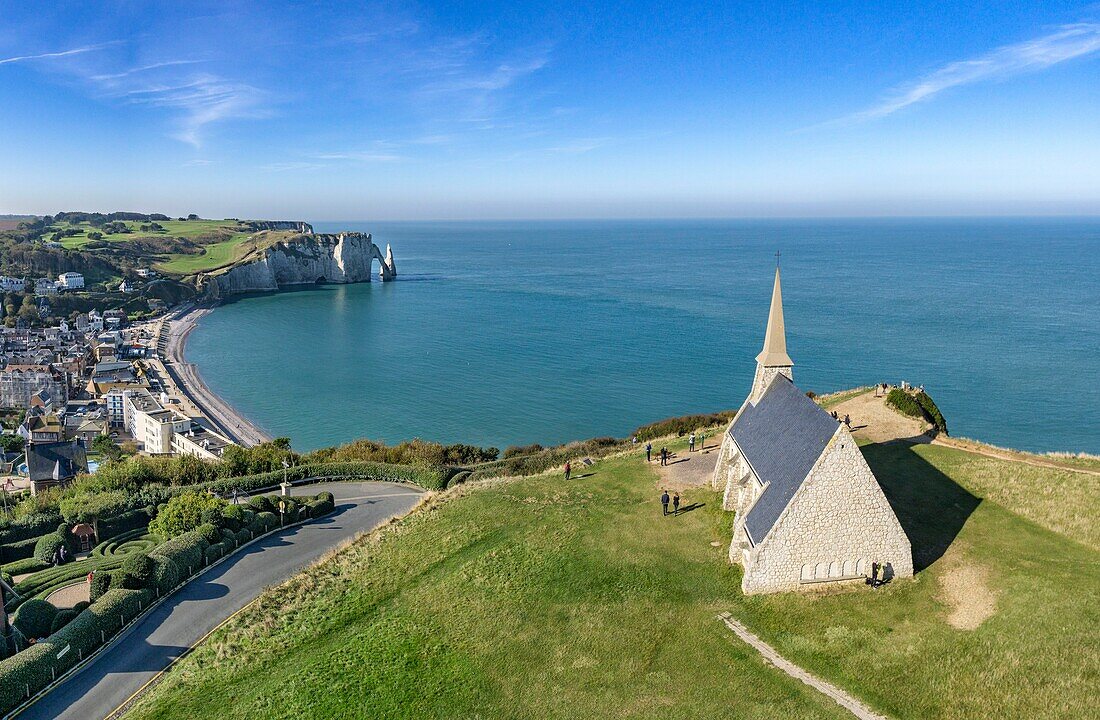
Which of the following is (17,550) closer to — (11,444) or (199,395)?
(11,444)

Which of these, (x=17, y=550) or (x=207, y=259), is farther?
(x=207, y=259)

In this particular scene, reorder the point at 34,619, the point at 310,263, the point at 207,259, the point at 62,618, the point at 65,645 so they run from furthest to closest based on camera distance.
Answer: the point at 310,263, the point at 207,259, the point at 62,618, the point at 34,619, the point at 65,645

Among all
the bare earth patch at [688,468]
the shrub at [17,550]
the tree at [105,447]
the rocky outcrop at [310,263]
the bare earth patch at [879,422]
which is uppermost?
the rocky outcrop at [310,263]

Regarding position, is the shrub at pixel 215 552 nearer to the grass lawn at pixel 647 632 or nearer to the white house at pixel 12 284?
the grass lawn at pixel 647 632

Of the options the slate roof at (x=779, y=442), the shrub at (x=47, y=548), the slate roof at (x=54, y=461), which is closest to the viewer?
the slate roof at (x=779, y=442)

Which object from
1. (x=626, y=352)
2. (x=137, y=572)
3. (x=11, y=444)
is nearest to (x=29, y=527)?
(x=137, y=572)

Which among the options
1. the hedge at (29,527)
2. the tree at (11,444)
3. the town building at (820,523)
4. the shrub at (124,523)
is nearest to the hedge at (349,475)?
the shrub at (124,523)
